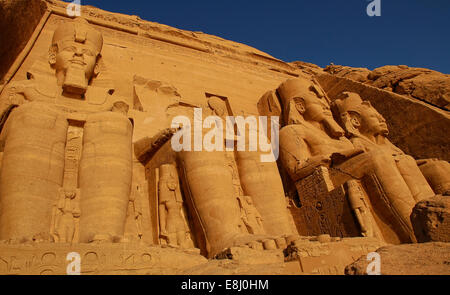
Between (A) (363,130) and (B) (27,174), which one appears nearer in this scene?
(B) (27,174)

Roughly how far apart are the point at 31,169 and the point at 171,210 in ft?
4.24

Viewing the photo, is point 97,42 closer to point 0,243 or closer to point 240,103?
point 240,103

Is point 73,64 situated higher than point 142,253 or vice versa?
point 73,64

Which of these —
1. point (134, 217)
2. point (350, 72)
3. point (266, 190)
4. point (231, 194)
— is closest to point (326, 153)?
point (266, 190)

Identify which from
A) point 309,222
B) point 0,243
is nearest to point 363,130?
point 309,222

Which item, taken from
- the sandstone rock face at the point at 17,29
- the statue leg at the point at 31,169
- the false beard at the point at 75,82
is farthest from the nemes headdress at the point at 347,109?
the sandstone rock face at the point at 17,29

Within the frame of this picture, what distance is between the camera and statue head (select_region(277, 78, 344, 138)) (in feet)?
19.8

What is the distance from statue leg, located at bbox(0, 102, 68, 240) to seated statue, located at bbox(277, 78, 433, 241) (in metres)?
2.82

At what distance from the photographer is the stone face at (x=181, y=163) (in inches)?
113

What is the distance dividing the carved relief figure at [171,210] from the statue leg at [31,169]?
3.23 ft

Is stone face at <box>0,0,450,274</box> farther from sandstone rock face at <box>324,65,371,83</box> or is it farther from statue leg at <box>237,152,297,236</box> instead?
sandstone rock face at <box>324,65,371,83</box>

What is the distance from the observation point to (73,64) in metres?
4.55
